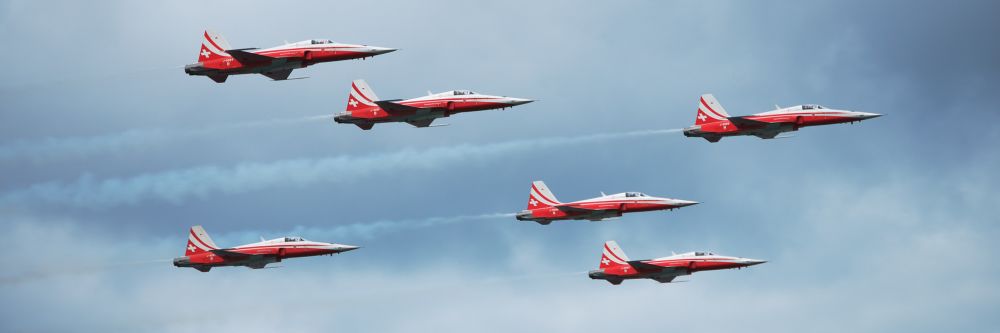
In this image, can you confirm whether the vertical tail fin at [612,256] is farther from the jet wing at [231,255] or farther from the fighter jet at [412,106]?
the jet wing at [231,255]

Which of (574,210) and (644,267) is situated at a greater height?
(574,210)

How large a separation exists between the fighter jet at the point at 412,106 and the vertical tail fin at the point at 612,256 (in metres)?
14.0

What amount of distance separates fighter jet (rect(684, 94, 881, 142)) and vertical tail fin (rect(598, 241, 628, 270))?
9.98m

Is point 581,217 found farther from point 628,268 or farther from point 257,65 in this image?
point 257,65

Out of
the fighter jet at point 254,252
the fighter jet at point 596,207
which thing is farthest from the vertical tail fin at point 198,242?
the fighter jet at point 596,207

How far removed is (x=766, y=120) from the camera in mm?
138875

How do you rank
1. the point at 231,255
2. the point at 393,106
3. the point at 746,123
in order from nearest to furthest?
1. the point at 393,106
2. the point at 231,255
3. the point at 746,123

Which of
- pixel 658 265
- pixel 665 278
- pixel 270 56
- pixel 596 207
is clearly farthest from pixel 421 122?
pixel 665 278

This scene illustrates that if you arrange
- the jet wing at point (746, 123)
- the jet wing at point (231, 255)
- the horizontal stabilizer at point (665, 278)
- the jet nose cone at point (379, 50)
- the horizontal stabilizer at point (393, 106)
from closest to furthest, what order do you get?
the jet nose cone at point (379, 50) → the horizontal stabilizer at point (393, 106) → the jet wing at point (231, 255) → the jet wing at point (746, 123) → the horizontal stabilizer at point (665, 278)

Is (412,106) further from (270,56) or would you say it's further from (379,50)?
(270,56)

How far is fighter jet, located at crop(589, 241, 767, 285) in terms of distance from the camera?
458ft

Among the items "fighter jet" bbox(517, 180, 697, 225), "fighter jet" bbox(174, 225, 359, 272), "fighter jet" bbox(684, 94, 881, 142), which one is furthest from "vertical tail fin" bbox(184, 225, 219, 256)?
"fighter jet" bbox(684, 94, 881, 142)

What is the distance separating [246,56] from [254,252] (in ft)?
49.3

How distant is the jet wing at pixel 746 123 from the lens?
139 m
